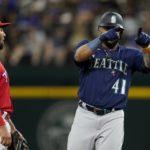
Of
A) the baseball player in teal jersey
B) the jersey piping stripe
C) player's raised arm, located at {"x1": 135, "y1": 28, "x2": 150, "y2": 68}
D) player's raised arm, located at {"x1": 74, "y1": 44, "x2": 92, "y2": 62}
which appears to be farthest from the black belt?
the jersey piping stripe

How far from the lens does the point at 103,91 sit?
290 inches

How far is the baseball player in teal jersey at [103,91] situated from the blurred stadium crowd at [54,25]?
326 cm

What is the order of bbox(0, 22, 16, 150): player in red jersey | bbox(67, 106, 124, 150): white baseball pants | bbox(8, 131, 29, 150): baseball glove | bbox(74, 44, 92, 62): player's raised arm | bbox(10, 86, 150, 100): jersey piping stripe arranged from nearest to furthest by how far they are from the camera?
1. bbox(0, 22, 16, 150): player in red jersey
2. bbox(8, 131, 29, 150): baseball glove
3. bbox(74, 44, 92, 62): player's raised arm
4. bbox(67, 106, 124, 150): white baseball pants
5. bbox(10, 86, 150, 100): jersey piping stripe

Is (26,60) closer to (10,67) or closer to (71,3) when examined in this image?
(10,67)

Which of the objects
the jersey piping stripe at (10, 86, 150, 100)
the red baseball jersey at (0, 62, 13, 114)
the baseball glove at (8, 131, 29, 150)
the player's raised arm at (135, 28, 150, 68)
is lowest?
the jersey piping stripe at (10, 86, 150, 100)

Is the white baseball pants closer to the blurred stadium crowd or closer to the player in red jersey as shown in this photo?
the player in red jersey

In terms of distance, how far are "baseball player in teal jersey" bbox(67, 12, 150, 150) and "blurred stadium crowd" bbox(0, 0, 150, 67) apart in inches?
128

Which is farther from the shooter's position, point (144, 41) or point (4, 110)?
point (144, 41)

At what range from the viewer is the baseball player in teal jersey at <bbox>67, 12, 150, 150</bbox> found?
7355mm

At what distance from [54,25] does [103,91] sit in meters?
4.28

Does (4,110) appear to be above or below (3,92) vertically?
below

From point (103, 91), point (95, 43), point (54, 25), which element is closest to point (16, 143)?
point (103, 91)

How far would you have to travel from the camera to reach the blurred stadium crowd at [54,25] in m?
11.0

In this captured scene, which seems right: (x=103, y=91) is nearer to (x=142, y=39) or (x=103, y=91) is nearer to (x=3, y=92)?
(x=142, y=39)
